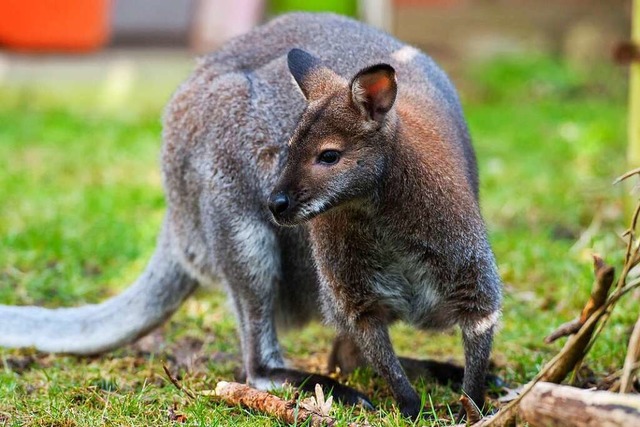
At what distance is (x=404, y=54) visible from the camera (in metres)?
4.77

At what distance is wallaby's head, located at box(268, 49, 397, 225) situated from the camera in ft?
12.4

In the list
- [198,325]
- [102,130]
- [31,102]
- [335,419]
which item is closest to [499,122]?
[102,130]

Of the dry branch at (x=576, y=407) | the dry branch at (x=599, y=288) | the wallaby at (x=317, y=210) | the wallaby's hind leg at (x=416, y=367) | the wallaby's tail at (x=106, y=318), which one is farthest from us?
the wallaby's tail at (x=106, y=318)

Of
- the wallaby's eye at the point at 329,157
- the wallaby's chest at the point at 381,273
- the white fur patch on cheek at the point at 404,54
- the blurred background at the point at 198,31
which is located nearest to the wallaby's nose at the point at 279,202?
the wallaby's eye at the point at 329,157

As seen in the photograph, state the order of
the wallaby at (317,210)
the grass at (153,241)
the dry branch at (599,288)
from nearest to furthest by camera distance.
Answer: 1. the dry branch at (599,288)
2. the wallaby at (317,210)
3. the grass at (153,241)

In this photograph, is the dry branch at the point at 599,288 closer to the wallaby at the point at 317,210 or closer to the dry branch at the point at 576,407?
the dry branch at the point at 576,407

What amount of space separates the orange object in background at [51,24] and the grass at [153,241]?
0.59m

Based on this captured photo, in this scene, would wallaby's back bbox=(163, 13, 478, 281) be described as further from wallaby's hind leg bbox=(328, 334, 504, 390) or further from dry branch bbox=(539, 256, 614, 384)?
dry branch bbox=(539, 256, 614, 384)

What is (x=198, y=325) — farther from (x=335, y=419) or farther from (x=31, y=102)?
(x=31, y=102)

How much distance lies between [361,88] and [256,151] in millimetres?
931

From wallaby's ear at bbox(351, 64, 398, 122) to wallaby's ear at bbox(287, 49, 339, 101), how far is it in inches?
8.5

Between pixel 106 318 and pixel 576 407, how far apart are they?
2.55m

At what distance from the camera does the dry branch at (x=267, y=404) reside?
383 cm

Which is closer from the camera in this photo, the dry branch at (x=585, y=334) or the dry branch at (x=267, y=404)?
the dry branch at (x=585, y=334)
